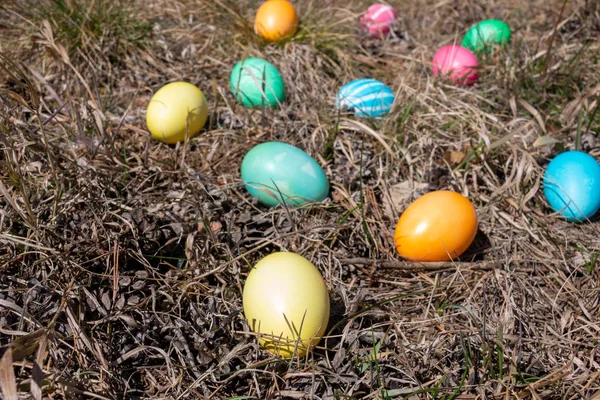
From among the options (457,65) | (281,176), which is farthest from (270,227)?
(457,65)

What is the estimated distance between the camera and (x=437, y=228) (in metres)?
2.29

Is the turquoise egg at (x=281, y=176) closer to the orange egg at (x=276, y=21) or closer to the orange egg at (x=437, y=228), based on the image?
the orange egg at (x=437, y=228)

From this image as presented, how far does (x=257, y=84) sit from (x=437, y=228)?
4.56 ft

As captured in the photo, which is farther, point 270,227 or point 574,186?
point 574,186

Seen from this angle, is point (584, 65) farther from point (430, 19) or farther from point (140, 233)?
point (140, 233)

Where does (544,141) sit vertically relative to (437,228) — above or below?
above

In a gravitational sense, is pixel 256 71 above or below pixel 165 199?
above

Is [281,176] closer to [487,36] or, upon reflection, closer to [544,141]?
[544,141]

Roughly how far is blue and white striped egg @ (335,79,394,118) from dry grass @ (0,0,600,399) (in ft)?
0.38

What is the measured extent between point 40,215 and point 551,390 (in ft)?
6.66

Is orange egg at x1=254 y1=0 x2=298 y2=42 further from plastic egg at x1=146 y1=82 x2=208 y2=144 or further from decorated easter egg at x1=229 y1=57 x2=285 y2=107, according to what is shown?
plastic egg at x1=146 y1=82 x2=208 y2=144

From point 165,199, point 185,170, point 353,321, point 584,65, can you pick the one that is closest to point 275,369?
point 353,321

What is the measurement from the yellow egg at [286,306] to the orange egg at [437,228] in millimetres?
559

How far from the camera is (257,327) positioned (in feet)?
6.33
